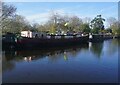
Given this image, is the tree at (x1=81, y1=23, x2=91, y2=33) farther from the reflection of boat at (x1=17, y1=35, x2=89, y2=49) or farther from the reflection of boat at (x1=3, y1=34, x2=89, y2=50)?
the reflection of boat at (x1=3, y1=34, x2=89, y2=50)

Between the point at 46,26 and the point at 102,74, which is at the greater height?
the point at 46,26

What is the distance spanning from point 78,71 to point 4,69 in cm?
372

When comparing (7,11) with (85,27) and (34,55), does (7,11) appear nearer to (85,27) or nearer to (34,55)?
(34,55)

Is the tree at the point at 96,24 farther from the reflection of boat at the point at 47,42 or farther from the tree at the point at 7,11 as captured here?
the tree at the point at 7,11

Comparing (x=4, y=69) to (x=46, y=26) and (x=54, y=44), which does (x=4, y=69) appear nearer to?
(x=54, y=44)

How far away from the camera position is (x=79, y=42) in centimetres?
3619

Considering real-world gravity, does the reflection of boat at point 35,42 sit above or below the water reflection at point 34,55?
above

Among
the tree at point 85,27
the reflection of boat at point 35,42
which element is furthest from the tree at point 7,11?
the tree at point 85,27

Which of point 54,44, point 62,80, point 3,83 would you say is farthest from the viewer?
point 54,44

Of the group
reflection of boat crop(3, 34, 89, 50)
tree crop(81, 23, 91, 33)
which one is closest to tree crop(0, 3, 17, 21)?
reflection of boat crop(3, 34, 89, 50)

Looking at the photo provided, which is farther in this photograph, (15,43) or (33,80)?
(15,43)

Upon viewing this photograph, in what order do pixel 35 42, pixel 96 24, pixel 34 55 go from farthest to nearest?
pixel 96 24
pixel 35 42
pixel 34 55

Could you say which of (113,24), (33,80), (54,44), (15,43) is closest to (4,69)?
(33,80)

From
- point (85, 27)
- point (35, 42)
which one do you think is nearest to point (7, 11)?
point (35, 42)
